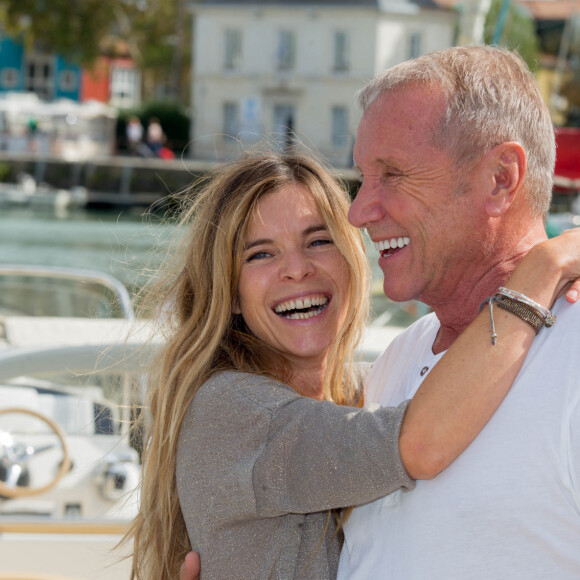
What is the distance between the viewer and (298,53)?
4972 centimetres

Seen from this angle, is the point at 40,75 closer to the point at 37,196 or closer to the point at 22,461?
the point at 37,196

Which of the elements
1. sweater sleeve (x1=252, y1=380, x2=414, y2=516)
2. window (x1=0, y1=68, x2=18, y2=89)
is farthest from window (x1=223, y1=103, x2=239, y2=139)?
sweater sleeve (x1=252, y1=380, x2=414, y2=516)

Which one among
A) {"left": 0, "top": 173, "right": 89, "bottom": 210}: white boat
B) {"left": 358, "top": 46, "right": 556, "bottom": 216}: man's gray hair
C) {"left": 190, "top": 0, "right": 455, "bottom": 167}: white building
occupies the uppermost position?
{"left": 358, "top": 46, "right": 556, "bottom": 216}: man's gray hair

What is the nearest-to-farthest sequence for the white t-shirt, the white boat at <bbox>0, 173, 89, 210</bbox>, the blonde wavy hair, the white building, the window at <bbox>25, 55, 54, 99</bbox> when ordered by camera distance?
the white t-shirt → the blonde wavy hair → the white boat at <bbox>0, 173, 89, 210</bbox> → the white building → the window at <bbox>25, 55, 54, 99</bbox>

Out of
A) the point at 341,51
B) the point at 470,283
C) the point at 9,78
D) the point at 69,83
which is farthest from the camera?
the point at 69,83

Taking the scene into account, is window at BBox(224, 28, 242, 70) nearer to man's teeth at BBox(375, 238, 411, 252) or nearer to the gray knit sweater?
man's teeth at BBox(375, 238, 411, 252)

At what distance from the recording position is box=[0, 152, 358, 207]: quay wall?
34.5 metres

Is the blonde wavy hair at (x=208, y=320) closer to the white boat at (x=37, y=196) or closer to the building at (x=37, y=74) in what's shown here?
the white boat at (x=37, y=196)

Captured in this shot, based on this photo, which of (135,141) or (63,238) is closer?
(63,238)

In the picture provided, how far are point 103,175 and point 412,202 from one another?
115 feet

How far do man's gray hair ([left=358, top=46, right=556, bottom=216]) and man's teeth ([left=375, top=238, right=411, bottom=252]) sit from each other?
0.73ft

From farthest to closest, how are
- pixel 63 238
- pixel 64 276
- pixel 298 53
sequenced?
pixel 298 53 → pixel 63 238 → pixel 64 276

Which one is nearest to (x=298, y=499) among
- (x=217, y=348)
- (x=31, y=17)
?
(x=217, y=348)

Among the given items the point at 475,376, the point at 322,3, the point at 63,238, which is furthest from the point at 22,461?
the point at 322,3
